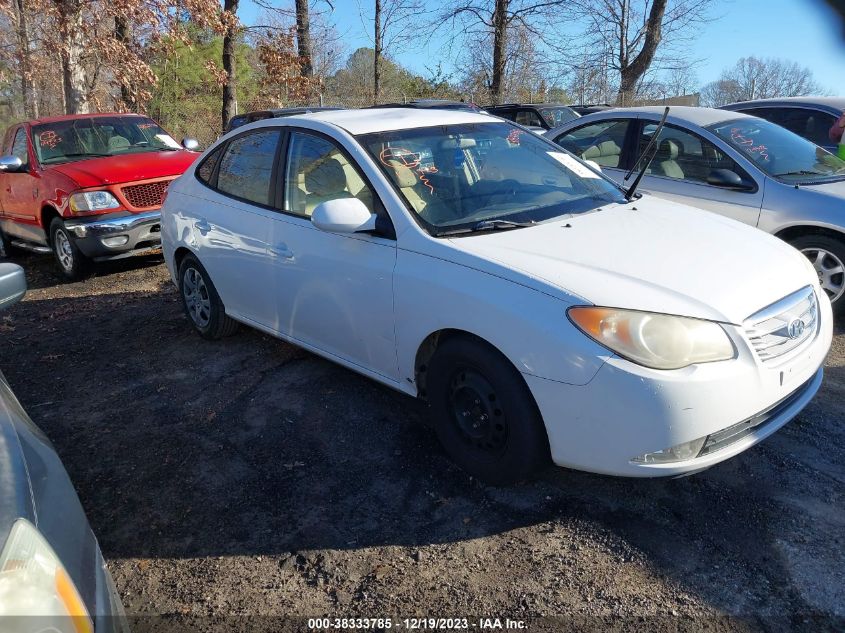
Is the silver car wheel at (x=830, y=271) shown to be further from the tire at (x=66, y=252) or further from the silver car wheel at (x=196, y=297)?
the tire at (x=66, y=252)

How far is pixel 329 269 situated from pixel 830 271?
150 inches

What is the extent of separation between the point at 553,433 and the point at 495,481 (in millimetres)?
453

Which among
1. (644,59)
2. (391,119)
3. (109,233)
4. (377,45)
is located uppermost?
(377,45)

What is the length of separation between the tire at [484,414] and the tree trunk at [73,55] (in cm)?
1101

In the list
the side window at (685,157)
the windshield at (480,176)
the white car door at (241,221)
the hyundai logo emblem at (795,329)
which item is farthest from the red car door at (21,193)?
the hyundai logo emblem at (795,329)

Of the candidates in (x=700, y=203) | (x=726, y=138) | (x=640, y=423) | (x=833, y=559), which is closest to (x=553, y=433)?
(x=640, y=423)

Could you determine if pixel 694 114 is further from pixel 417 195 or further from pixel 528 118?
pixel 528 118

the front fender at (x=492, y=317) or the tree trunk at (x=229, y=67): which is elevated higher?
the tree trunk at (x=229, y=67)

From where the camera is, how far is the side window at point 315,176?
3701 millimetres

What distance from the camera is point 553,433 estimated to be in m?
2.69

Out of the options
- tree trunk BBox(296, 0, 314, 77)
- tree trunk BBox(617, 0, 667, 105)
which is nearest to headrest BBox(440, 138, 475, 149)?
tree trunk BBox(296, 0, 314, 77)

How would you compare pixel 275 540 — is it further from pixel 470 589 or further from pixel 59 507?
pixel 59 507

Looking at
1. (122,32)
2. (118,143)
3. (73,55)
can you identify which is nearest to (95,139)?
(118,143)

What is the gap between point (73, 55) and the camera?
11.8 meters
